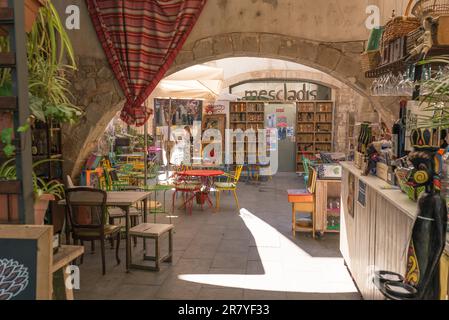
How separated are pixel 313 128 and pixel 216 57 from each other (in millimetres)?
8323

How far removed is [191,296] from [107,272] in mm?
1188

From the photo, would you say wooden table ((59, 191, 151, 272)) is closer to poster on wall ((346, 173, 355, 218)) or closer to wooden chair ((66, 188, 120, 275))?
wooden chair ((66, 188, 120, 275))

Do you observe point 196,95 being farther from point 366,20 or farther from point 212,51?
point 366,20

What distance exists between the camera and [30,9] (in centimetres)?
185

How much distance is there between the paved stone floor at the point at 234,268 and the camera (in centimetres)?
410

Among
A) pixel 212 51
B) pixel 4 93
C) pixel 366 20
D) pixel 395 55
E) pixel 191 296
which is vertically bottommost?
pixel 191 296

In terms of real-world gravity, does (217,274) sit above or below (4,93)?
below

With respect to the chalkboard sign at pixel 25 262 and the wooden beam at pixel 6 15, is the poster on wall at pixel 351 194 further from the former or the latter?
the wooden beam at pixel 6 15

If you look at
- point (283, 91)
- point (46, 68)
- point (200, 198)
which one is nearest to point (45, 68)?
point (46, 68)

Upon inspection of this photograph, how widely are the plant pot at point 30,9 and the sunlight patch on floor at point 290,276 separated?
3.19 m

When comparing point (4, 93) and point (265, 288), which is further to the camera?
point (265, 288)

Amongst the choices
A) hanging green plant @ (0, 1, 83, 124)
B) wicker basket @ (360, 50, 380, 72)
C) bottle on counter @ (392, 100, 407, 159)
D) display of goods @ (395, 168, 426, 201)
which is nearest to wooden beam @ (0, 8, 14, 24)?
hanging green plant @ (0, 1, 83, 124)
